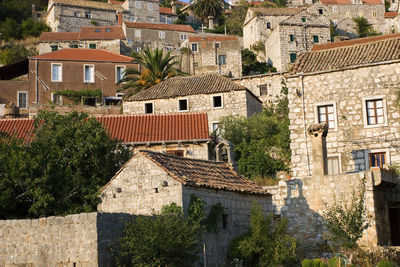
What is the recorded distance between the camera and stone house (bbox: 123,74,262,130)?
157 ft

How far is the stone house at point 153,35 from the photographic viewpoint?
7906cm

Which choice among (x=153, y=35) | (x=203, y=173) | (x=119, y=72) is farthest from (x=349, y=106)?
(x=153, y=35)

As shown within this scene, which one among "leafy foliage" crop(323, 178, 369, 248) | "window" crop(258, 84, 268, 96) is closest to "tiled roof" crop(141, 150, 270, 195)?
"leafy foliage" crop(323, 178, 369, 248)

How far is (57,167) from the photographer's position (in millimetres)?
26062

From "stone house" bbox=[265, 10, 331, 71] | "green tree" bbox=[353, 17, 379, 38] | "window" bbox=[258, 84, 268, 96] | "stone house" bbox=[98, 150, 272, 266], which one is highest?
"green tree" bbox=[353, 17, 379, 38]

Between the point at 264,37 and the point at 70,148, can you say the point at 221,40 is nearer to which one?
the point at 264,37

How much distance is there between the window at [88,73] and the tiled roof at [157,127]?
18026mm

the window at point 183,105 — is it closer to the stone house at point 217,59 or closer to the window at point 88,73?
the window at point 88,73

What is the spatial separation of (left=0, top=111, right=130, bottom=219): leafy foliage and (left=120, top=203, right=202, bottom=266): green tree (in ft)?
18.0

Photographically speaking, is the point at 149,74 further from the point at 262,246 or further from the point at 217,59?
the point at 262,246

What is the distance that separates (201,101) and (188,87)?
75.5 inches

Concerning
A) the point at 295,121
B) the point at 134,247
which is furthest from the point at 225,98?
the point at 134,247

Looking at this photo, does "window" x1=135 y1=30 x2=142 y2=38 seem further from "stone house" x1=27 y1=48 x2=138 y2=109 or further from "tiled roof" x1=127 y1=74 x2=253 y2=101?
"tiled roof" x1=127 y1=74 x2=253 y2=101

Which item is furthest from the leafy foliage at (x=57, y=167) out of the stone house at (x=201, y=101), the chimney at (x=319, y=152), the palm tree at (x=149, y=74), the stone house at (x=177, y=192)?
the palm tree at (x=149, y=74)
